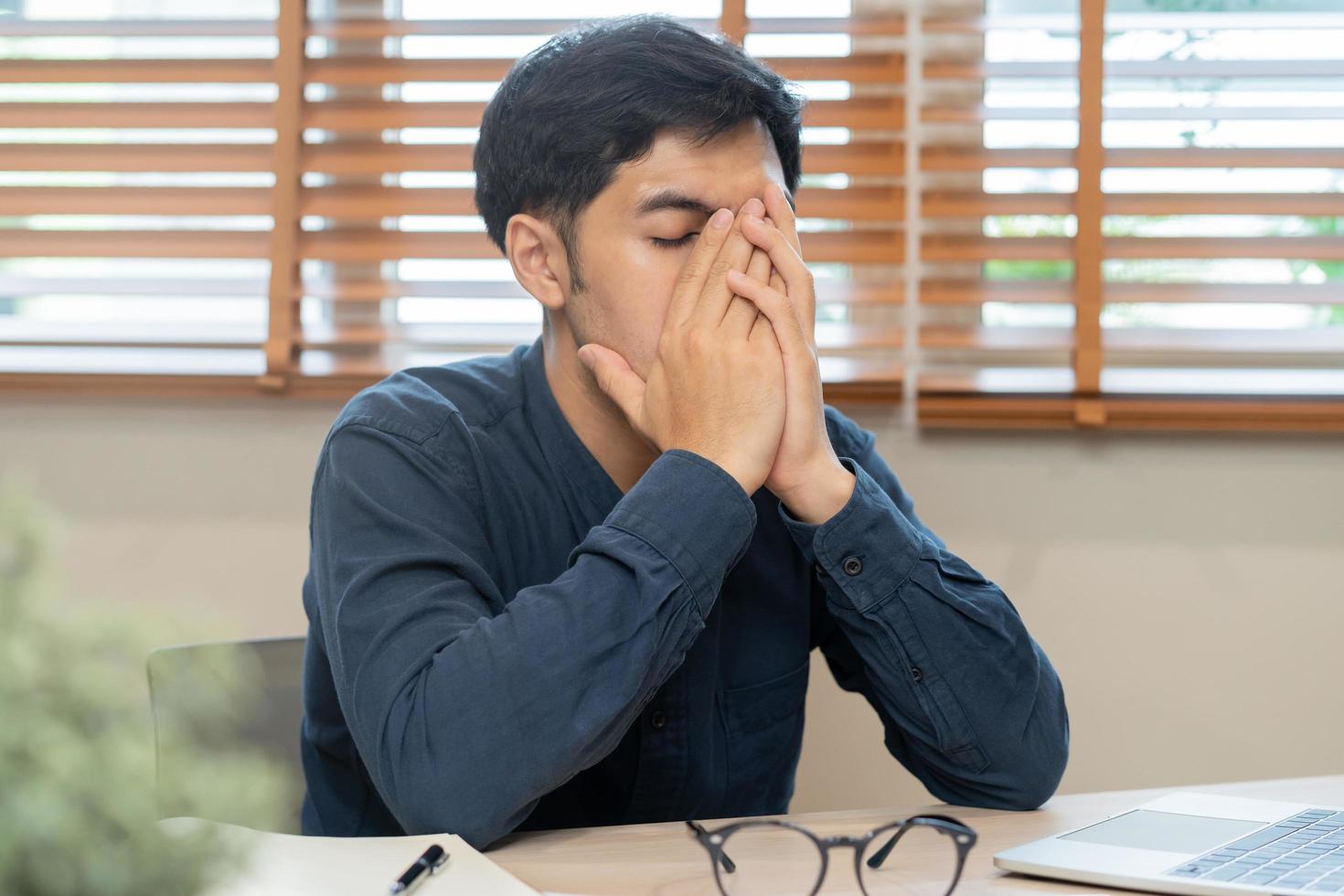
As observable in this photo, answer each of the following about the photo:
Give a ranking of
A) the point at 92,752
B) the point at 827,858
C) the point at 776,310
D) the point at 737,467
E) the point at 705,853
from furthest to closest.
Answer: the point at 776,310 → the point at 737,467 → the point at 705,853 → the point at 827,858 → the point at 92,752

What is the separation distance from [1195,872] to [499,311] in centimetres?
135

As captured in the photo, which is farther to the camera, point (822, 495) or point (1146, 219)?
point (1146, 219)

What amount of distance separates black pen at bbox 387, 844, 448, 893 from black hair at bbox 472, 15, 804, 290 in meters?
0.61

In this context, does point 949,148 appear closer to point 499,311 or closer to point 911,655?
point 499,311

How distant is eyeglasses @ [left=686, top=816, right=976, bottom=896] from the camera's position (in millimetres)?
734

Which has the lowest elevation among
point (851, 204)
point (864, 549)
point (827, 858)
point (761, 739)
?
point (761, 739)

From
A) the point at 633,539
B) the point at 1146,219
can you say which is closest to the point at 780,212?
the point at 633,539

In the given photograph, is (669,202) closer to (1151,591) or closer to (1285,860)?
(1285,860)

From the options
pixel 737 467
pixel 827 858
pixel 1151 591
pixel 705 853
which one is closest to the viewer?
pixel 827 858

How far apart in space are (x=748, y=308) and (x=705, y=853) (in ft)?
1.64

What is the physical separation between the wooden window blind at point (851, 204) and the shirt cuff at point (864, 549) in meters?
0.74

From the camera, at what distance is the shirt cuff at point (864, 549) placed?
1034 mm

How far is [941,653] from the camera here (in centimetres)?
105

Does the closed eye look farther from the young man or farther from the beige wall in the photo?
the beige wall
